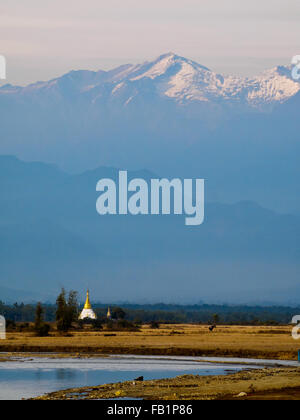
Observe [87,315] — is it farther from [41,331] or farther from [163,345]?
[163,345]

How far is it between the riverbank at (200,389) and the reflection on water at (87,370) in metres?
2.77

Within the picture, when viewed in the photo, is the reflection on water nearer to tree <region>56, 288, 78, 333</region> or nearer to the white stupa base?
tree <region>56, 288, 78, 333</region>

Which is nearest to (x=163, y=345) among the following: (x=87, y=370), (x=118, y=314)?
(x=87, y=370)

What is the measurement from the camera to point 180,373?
6003cm

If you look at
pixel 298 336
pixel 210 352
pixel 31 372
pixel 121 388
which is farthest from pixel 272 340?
pixel 121 388

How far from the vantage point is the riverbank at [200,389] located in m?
44.3

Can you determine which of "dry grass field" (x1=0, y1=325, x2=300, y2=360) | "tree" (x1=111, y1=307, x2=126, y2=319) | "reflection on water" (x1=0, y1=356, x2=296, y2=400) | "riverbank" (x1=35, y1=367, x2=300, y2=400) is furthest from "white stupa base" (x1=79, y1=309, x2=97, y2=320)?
"riverbank" (x1=35, y1=367, x2=300, y2=400)

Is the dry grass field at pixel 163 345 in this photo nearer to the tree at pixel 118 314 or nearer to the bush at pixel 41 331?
the bush at pixel 41 331

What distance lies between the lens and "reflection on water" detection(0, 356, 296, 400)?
52594 mm

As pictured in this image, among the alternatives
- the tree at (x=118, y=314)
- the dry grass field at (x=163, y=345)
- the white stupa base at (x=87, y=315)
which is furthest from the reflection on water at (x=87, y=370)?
the tree at (x=118, y=314)

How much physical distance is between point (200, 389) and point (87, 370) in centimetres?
1680
